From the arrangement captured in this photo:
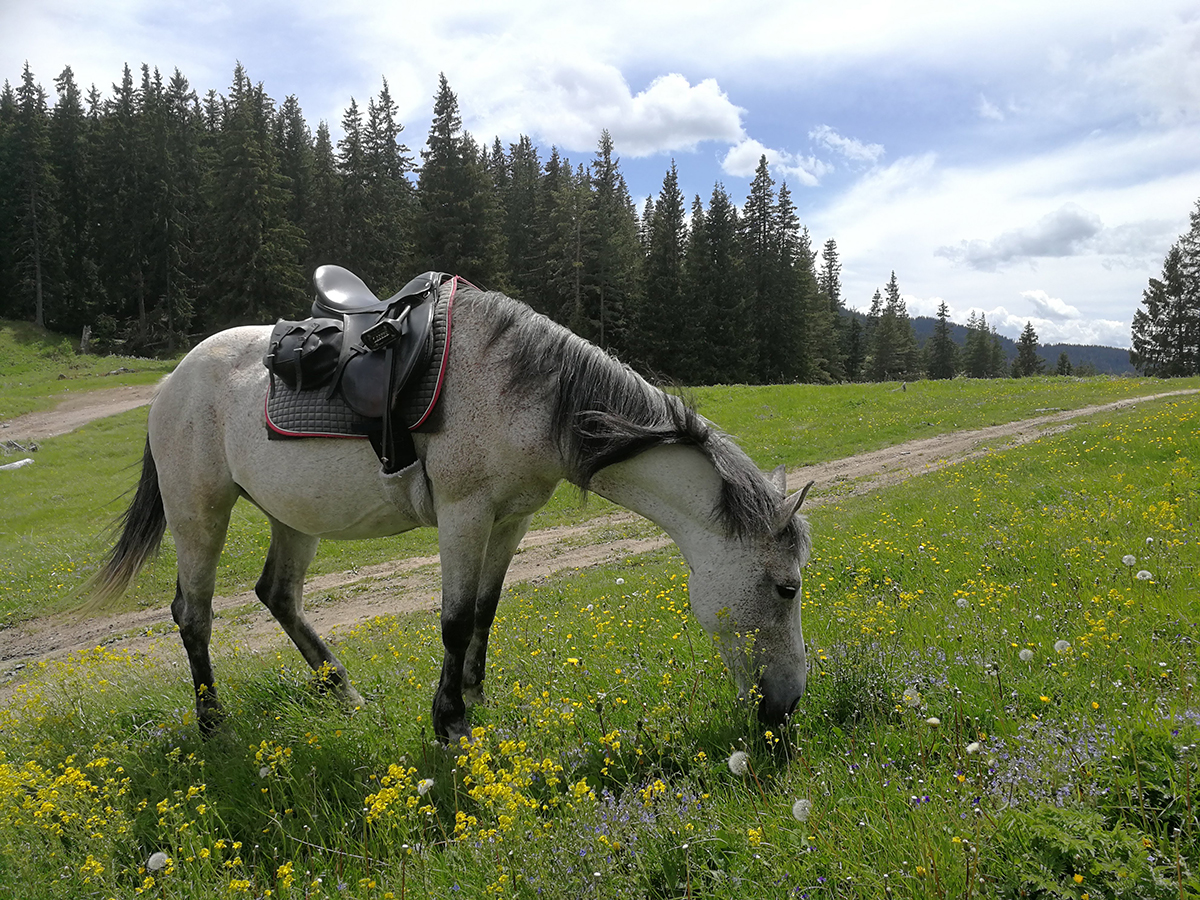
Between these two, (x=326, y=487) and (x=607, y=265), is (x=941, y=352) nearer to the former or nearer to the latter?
(x=607, y=265)

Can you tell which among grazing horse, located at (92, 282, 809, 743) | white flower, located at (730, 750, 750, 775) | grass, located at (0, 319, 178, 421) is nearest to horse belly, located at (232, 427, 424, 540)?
grazing horse, located at (92, 282, 809, 743)

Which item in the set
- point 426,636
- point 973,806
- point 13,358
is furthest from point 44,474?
point 13,358

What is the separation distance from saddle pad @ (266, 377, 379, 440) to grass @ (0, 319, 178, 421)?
30.0 m

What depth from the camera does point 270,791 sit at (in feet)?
11.6

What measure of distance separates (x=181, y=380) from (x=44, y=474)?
64.2 ft

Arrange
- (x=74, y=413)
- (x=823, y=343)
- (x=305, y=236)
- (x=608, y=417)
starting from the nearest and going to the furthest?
(x=608, y=417) → (x=74, y=413) → (x=305, y=236) → (x=823, y=343)

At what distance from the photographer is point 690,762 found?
9.90 feet

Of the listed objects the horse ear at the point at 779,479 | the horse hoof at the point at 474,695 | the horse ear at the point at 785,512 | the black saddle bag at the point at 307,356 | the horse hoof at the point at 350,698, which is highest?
the black saddle bag at the point at 307,356

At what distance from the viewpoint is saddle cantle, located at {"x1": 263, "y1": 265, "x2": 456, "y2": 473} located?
3920 mm

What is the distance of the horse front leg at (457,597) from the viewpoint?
3797mm

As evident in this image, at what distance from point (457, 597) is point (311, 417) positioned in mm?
1525

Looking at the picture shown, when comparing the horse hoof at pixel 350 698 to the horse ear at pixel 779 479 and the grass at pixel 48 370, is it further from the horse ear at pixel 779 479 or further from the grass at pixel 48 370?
the grass at pixel 48 370

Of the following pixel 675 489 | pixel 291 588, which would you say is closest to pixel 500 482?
pixel 675 489


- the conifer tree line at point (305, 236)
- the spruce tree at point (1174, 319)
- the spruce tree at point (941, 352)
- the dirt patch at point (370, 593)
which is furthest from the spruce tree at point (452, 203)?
the spruce tree at point (941, 352)
